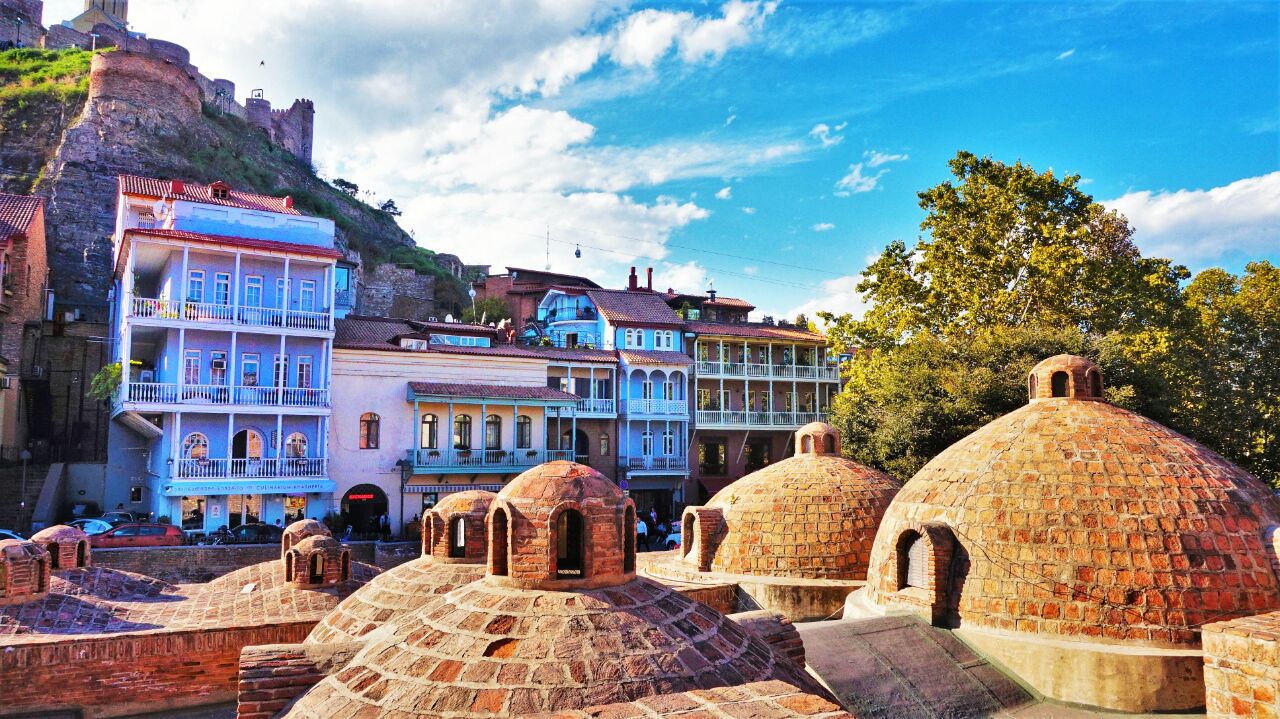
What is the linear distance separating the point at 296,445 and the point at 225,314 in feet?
17.9

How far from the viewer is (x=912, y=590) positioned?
1336 centimetres

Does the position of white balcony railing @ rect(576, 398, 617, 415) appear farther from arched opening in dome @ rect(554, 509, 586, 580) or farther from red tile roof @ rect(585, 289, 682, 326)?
arched opening in dome @ rect(554, 509, 586, 580)

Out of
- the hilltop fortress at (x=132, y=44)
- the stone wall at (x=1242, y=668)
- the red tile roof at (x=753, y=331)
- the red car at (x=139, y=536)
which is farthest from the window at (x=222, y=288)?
the hilltop fortress at (x=132, y=44)

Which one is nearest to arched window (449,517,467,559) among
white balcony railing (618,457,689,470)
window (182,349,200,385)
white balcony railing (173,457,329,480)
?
white balcony railing (173,457,329,480)

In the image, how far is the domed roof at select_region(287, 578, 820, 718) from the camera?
6168 millimetres

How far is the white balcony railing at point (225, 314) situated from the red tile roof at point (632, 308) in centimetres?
1410

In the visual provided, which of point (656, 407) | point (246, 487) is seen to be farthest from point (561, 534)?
point (656, 407)

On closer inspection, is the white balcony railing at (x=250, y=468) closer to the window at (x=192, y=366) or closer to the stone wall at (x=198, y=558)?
the window at (x=192, y=366)

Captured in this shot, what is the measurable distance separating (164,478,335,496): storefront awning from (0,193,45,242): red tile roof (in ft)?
51.1

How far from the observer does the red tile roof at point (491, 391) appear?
32.6 metres

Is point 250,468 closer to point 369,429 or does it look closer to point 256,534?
point 256,534

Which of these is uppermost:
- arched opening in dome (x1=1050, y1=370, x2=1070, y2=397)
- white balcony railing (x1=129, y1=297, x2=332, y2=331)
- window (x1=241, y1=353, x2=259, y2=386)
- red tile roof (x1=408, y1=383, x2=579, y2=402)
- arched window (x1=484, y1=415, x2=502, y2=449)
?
white balcony railing (x1=129, y1=297, x2=332, y2=331)

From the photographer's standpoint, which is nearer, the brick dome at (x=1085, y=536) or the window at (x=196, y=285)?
the brick dome at (x=1085, y=536)

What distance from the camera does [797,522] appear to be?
1808 cm
